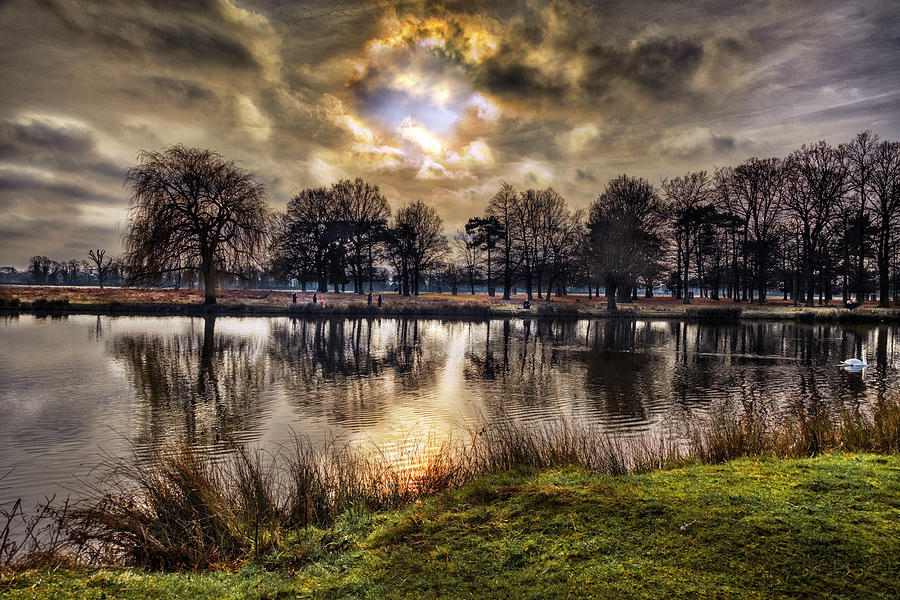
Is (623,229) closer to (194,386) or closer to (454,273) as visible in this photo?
(454,273)

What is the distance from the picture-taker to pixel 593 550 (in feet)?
12.9

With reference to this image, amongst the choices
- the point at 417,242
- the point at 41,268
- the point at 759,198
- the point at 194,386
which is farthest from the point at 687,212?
the point at 41,268

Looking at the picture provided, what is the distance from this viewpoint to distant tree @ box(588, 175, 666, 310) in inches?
1989

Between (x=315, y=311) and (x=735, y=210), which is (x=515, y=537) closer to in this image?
(x=315, y=311)

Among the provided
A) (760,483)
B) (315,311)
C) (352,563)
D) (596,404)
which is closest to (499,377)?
(596,404)

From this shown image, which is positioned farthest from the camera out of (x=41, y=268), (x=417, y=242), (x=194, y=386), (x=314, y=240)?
(x=41, y=268)

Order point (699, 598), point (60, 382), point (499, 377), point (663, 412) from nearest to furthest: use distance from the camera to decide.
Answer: point (699, 598)
point (663, 412)
point (60, 382)
point (499, 377)

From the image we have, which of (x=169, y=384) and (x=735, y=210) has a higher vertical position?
(x=735, y=210)

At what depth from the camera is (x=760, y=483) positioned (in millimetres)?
5383

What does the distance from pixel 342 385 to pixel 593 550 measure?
42.2 ft

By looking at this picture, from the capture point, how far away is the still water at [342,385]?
10.2 m

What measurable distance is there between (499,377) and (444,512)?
41.9 ft

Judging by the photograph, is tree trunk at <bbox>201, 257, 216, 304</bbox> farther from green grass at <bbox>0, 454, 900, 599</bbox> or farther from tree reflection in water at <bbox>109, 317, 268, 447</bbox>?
green grass at <bbox>0, 454, 900, 599</bbox>

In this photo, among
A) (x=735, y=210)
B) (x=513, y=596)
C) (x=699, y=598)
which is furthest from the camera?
(x=735, y=210)
